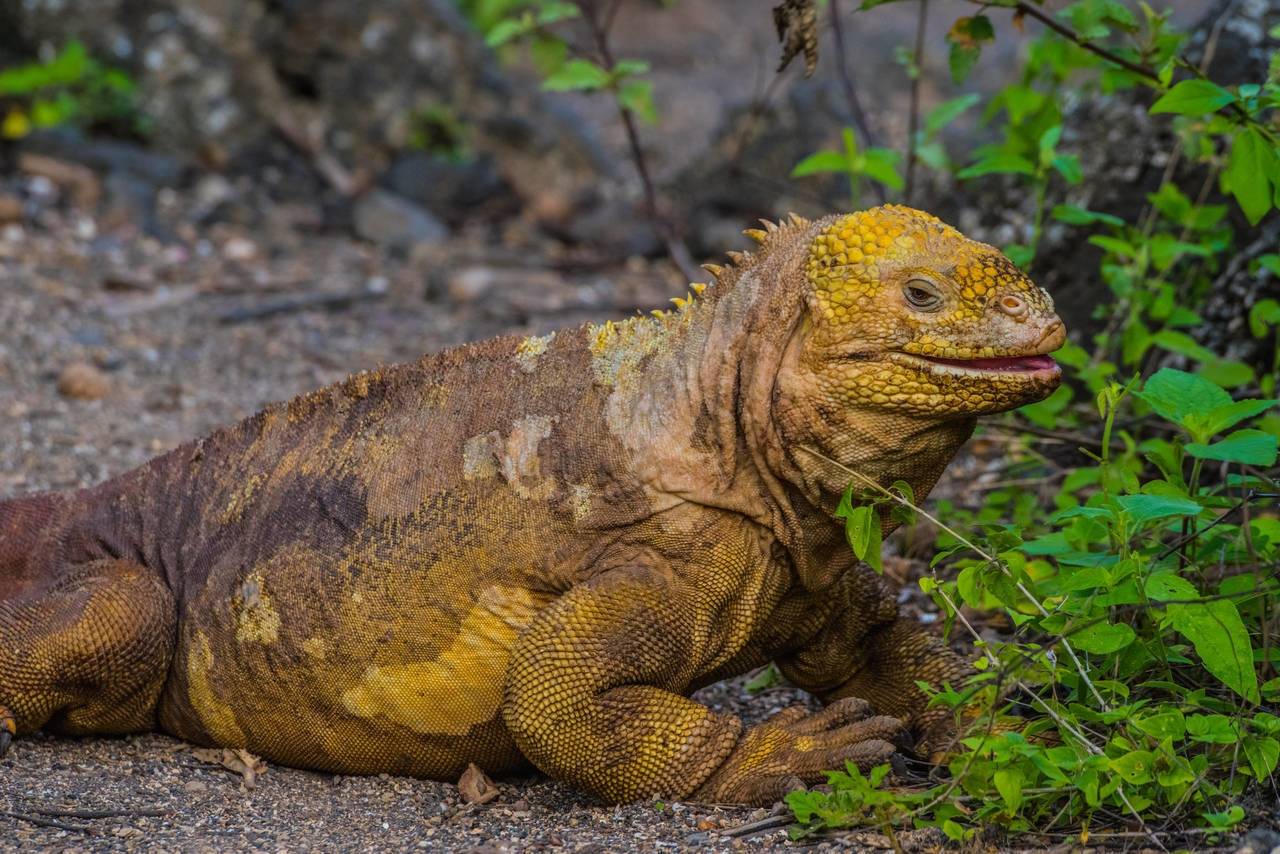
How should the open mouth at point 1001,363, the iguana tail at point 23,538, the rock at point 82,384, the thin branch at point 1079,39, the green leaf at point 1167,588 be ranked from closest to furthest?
the green leaf at point 1167,588, the open mouth at point 1001,363, the thin branch at point 1079,39, the iguana tail at point 23,538, the rock at point 82,384

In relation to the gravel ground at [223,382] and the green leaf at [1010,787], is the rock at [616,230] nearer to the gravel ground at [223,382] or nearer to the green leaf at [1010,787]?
the gravel ground at [223,382]

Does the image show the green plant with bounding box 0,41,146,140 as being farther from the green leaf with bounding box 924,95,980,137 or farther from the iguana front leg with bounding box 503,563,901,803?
the iguana front leg with bounding box 503,563,901,803

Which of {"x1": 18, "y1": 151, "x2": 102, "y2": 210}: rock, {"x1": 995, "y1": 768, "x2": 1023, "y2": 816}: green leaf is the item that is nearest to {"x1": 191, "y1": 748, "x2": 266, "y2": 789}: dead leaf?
{"x1": 995, "y1": 768, "x2": 1023, "y2": 816}: green leaf

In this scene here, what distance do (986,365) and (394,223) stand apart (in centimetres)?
937

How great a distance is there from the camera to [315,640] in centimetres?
500

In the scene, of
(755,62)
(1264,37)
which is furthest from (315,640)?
(755,62)

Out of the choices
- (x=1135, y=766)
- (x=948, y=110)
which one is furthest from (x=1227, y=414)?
(x=948, y=110)

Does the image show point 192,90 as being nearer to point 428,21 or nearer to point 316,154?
point 316,154

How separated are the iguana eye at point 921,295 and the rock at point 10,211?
32.9 ft

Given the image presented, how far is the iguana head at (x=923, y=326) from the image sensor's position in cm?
434

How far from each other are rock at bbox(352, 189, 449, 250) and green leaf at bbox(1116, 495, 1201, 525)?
374 inches

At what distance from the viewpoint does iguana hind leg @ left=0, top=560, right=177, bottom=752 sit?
521 cm

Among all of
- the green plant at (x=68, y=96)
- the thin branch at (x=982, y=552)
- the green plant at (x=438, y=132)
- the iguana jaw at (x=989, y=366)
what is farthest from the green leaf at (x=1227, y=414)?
the green plant at (x=68, y=96)

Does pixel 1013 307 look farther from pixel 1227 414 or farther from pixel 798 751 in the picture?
pixel 798 751
